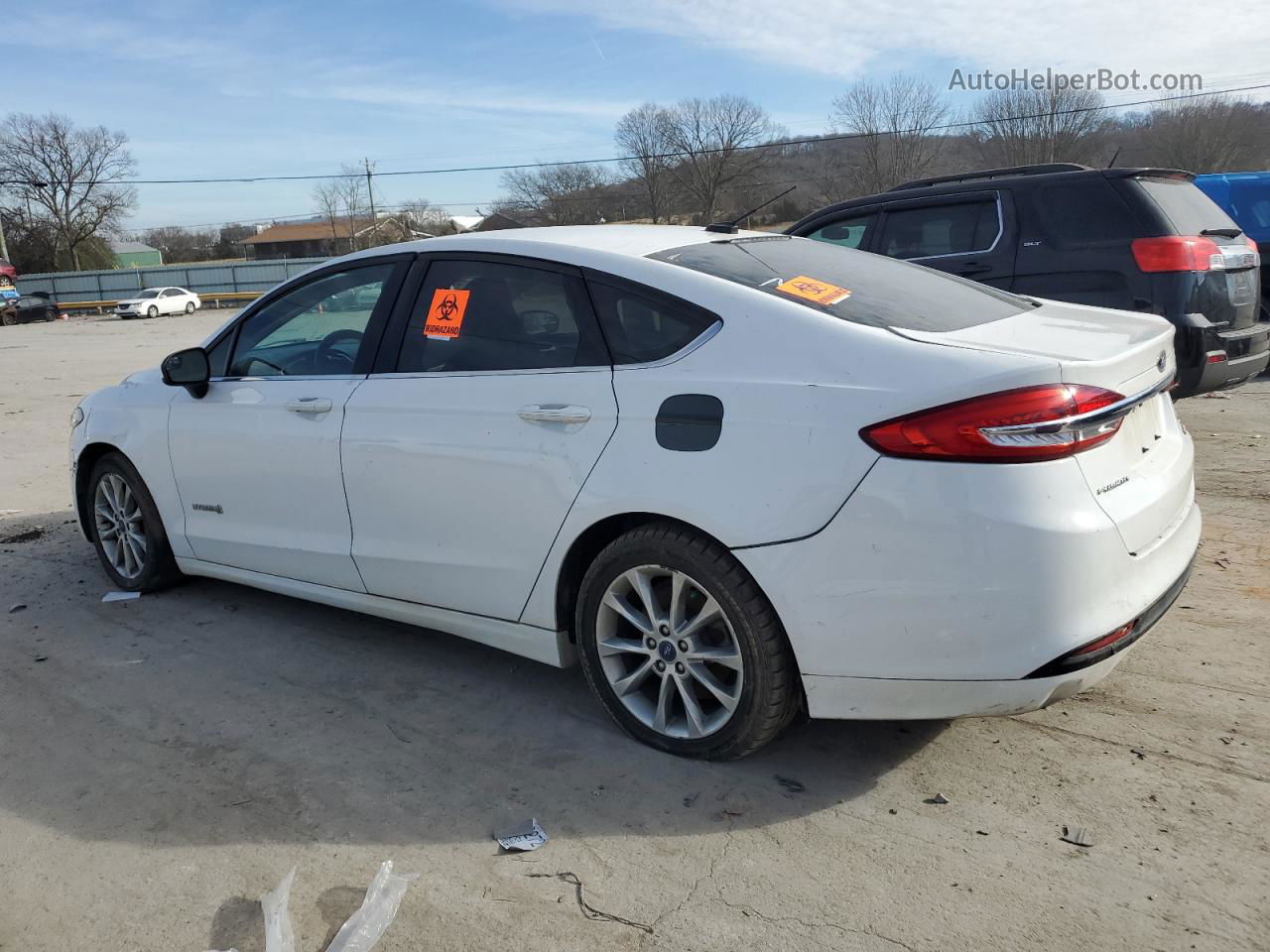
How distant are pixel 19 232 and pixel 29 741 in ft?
266

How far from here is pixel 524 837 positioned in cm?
286

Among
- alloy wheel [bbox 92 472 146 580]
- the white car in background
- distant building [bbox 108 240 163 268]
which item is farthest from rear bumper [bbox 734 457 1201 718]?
distant building [bbox 108 240 163 268]

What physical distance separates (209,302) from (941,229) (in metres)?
55.0

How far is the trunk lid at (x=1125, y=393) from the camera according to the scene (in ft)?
8.81

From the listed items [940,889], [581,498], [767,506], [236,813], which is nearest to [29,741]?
[236,813]

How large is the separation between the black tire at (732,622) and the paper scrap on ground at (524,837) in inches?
20.4

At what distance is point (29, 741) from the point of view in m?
3.62

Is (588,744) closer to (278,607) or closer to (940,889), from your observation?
(940,889)

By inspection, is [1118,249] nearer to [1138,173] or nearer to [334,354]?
[1138,173]

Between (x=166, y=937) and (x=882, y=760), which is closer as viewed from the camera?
(x=166, y=937)

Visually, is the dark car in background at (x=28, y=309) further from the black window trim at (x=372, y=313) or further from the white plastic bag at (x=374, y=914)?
the white plastic bag at (x=374, y=914)

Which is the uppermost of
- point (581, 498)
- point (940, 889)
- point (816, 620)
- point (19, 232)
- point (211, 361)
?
point (19, 232)

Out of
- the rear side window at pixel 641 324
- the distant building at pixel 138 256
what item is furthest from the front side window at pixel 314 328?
the distant building at pixel 138 256

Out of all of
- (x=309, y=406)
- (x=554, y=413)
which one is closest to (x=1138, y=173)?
(x=554, y=413)
